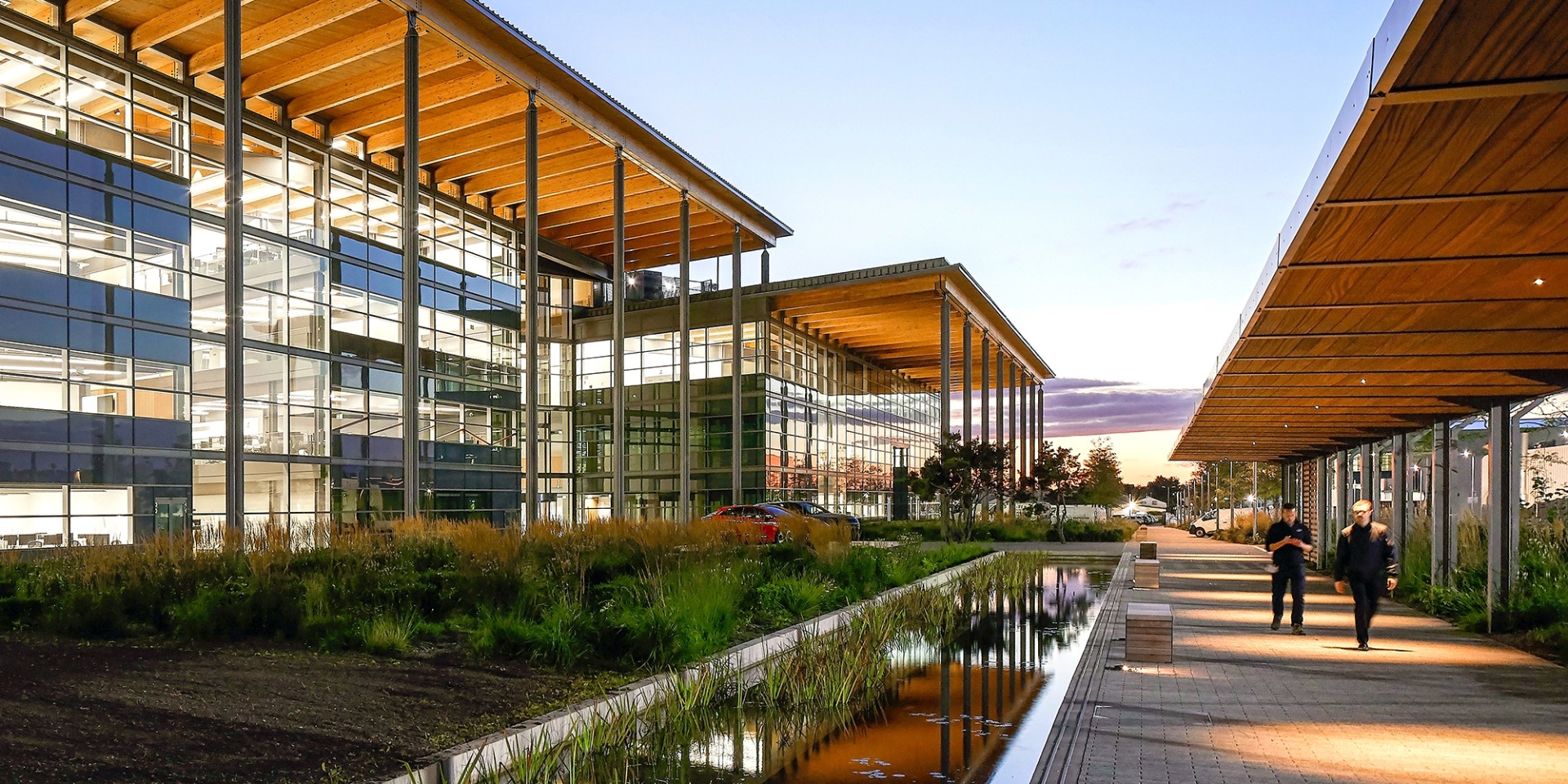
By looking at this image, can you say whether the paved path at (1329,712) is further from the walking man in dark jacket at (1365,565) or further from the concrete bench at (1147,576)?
the concrete bench at (1147,576)

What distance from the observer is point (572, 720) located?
7.91 meters

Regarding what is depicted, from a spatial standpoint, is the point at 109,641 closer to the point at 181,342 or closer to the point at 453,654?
the point at 453,654

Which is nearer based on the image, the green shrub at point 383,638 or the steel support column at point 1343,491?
the green shrub at point 383,638

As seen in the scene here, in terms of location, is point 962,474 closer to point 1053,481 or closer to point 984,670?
point 1053,481

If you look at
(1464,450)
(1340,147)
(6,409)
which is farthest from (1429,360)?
(6,409)

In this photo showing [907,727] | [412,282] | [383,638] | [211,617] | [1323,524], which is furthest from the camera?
[1323,524]

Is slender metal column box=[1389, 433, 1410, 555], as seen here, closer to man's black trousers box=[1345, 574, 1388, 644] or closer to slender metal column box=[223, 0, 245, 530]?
man's black trousers box=[1345, 574, 1388, 644]

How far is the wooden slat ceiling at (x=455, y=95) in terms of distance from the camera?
87.4ft

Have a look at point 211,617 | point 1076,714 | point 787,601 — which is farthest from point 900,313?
point 211,617

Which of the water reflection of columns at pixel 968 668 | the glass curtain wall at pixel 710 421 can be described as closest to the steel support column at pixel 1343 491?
the water reflection of columns at pixel 968 668

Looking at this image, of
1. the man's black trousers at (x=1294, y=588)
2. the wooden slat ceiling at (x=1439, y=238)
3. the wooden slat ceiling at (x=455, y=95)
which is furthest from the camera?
the wooden slat ceiling at (x=455, y=95)

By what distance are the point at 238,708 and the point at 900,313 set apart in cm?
4436

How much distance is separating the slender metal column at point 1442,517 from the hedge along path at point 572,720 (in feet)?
34.7

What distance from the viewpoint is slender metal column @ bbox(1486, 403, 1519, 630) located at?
13922 millimetres
